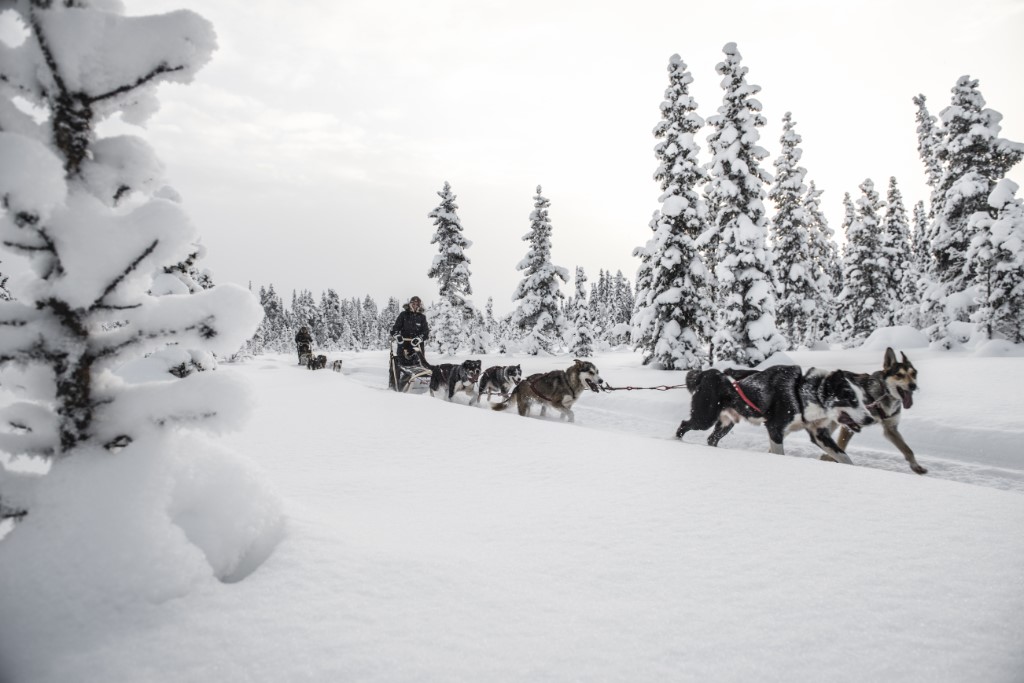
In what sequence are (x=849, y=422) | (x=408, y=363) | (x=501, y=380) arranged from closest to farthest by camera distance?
(x=849, y=422) → (x=501, y=380) → (x=408, y=363)

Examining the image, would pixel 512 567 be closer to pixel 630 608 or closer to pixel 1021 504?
pixel 630 608

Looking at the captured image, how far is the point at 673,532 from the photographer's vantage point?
7.16ft

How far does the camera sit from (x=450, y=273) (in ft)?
96.4

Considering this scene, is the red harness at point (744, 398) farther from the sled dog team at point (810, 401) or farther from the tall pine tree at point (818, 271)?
the tall pine tree at point (818, 271)

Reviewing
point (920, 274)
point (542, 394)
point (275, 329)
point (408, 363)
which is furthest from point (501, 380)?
point (275, 329)

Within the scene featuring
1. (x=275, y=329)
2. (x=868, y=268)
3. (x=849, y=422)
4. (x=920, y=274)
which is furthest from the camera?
(x=275, y=329)

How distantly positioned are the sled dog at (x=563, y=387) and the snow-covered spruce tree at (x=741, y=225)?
9.26 meters

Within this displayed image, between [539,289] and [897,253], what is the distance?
80.6 feet

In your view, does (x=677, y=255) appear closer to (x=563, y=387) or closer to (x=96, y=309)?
(x=563, y=387)

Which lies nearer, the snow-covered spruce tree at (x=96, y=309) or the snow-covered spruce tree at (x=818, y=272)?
the snow-covered spruce tree at (x=96, y=309)

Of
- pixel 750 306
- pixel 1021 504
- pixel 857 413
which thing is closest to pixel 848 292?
pixel 750 306

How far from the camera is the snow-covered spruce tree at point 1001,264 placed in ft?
50.8


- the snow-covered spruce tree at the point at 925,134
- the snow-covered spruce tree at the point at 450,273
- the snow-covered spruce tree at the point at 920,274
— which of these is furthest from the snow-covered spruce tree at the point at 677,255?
the snow-covered spruce tree at the point at 925,134

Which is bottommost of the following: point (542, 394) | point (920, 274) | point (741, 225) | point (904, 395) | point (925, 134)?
point (542, 394)
